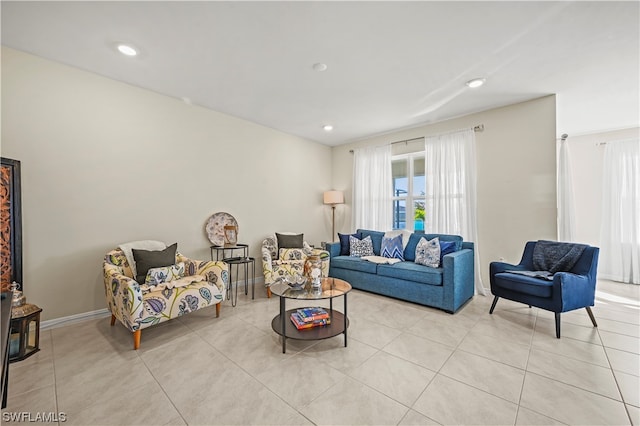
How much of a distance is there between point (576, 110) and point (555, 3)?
2.79 m

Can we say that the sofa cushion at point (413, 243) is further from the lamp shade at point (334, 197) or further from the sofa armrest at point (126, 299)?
the sofa armrest at point (126, 299)

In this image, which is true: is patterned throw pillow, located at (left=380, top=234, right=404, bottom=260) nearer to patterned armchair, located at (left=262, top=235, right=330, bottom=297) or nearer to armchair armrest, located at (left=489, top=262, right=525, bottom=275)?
patterned armchair, located at (left=262, top=235, right=330, bottom=297)

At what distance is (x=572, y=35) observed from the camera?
7.34 ft

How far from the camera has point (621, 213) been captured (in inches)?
175

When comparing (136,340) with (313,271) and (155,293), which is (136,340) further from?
(313,271)

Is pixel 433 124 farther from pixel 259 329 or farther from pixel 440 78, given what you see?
pixel 259 329

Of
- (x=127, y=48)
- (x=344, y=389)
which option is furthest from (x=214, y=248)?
(x=344, y=389)

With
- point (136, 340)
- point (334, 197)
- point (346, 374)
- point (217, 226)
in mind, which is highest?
point (334, 197)

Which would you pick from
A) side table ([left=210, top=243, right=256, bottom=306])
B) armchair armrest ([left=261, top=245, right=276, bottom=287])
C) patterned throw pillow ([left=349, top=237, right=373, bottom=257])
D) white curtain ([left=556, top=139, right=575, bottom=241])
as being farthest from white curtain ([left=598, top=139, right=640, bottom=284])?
side table ([left=210, top=243, right=256, bottom=306])

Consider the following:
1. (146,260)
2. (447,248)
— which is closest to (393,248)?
(447,248)

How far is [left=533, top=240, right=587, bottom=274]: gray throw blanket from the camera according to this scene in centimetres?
284

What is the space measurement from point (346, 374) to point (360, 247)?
100 inches

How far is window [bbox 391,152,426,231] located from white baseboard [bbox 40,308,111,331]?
434 cm

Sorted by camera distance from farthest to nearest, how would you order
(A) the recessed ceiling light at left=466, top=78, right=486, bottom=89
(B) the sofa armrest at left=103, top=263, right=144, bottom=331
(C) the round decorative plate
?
(C) the round decorative plate → (A) the recessed ceiling light at left=466, top=78, right=486, bottom=89 → (B) the sofa armrest at left=103, top=263, right=144, bottom=331
